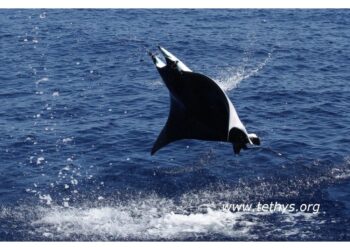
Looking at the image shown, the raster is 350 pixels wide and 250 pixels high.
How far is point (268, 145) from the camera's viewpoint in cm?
5116

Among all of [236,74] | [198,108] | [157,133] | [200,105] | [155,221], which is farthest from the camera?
[236,74]

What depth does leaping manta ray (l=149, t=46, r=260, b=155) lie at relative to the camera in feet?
94.3

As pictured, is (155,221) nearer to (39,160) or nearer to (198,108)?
(198,108)

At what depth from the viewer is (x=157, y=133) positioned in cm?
5403

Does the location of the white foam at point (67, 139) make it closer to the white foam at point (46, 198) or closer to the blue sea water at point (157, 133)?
the blue sea water at point (157, 133)

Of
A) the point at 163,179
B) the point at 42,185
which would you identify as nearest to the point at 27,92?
the point at 42,185

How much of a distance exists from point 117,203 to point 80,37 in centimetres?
4814

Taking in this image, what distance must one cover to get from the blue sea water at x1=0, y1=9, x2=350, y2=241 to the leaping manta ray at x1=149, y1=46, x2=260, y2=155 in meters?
2.30

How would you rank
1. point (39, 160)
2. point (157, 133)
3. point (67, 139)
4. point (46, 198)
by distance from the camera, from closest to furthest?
point (46, 198), point (39, 160), point (67, 139), point (157, 133)

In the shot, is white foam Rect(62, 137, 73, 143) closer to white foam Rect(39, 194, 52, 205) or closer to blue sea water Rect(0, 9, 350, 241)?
blue sea water Rect(0, 9, 350, 241)

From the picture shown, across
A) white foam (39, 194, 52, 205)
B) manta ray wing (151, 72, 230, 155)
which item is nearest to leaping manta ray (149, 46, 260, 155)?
manta ray wing (151, 72, 230, 155)

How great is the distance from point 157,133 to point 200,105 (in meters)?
24.4

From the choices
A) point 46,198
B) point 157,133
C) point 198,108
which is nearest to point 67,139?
point 157,133

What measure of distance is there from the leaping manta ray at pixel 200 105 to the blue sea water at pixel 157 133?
2.30 meters
